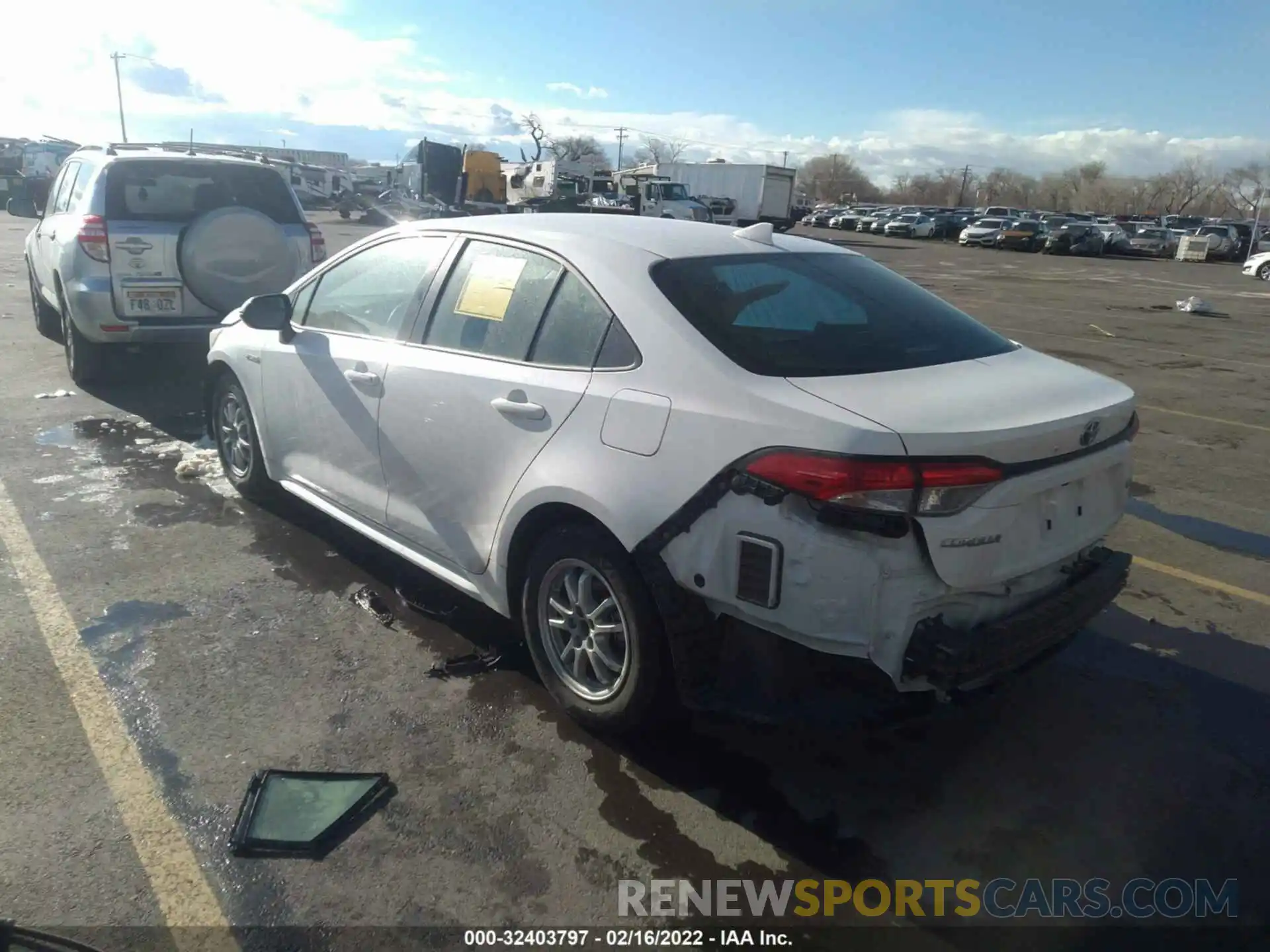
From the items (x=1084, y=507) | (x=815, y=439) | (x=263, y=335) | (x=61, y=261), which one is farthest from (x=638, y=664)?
(x=61, y=261)

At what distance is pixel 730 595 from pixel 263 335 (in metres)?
3.31

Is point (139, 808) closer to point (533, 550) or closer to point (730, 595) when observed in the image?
point (533, 550)

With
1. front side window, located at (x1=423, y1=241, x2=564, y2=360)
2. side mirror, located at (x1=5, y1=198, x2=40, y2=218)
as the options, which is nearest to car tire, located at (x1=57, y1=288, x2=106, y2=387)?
side mirror, located at (x1=5, y1=198, x2=40, y2=218)

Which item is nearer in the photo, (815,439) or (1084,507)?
(815,439)

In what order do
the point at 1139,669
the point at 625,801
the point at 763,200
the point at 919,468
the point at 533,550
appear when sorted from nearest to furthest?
the point at 919,468 < the point at 625,801 < the point at 533,550 < the point at 1139,669 < the point at 763,200

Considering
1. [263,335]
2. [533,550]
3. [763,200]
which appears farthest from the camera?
[763,200]

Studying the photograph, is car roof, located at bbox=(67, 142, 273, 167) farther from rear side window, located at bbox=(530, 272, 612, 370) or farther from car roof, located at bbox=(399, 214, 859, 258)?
rear side window, located at bbox=(530, 272, 612, 370)

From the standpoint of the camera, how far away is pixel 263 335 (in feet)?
16.1

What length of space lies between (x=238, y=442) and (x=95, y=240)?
9.51ft

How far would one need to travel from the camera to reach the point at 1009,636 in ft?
8.88

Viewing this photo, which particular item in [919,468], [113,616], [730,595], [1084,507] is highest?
[919,468]

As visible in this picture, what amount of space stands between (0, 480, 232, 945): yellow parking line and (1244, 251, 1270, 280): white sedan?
34784mm

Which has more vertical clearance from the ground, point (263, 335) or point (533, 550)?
point (263, 335)

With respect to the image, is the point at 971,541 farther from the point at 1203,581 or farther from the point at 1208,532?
the point at 1208,532
